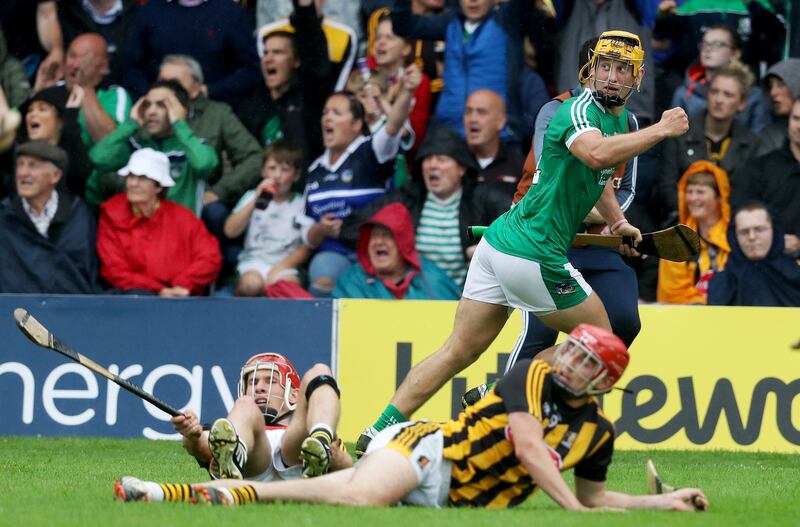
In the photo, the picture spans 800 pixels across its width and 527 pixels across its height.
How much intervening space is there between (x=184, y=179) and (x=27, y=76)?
7.22ft

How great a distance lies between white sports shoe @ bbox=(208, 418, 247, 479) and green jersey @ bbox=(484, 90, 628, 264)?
1.91 m

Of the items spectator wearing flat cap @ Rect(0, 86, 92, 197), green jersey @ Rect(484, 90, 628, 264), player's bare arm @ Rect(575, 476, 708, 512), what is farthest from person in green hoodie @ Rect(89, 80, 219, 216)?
player's bare arm @ Rect(575, 476, 708, 512)

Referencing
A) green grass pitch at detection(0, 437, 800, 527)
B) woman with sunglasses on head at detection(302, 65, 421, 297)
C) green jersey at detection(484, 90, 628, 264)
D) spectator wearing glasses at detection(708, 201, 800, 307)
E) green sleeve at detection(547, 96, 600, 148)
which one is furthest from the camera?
woman with sunglasses on head at detection(302, 65, 421, 297)

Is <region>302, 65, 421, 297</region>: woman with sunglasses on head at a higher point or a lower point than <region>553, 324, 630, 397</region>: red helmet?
higher

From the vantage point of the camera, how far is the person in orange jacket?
12102mm

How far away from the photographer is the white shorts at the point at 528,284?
7863 mm

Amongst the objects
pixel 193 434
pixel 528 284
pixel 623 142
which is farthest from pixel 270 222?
pixel 623 142

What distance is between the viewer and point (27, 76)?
14.2 m

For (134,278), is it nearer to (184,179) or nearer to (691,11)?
(184,179)

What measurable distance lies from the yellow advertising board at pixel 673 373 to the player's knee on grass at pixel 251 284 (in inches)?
49.3

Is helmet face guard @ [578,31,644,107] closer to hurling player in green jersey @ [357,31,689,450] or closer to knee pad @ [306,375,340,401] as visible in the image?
hurling player in green jersey @ [357,31,689,450]

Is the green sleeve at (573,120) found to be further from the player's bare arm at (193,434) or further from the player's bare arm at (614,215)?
the player's bare arm at (193,434)

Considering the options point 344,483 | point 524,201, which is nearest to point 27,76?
point 524,201

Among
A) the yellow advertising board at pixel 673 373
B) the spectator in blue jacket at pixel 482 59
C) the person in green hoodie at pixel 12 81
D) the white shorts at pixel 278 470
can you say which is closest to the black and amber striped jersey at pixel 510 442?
the white shorts at pixel 278 470
